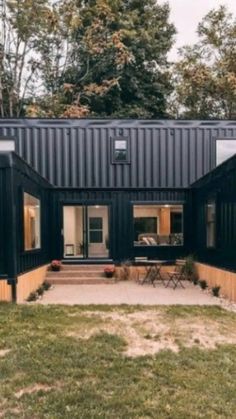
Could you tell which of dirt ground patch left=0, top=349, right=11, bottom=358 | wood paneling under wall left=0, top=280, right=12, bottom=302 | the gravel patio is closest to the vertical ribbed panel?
wood paneling under wall left=0, top=280, right=12, bottom=302

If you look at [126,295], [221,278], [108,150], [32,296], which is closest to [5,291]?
[32,296]

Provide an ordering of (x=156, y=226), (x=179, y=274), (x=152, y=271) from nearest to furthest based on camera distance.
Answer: (x=179, y=274), (x=152, y=271), (x=156, y=226)

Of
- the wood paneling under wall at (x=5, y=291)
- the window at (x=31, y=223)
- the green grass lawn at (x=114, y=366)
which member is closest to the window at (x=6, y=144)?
the window at (x=31, y=223)

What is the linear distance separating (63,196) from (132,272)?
3.20 meters

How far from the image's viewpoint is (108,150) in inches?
552

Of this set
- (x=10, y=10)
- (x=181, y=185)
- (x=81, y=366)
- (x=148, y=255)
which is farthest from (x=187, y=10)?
(x=81, y=366)

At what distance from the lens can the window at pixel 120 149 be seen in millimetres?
14016

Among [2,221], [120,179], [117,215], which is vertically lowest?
[2,221]

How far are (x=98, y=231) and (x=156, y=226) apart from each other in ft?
6.00

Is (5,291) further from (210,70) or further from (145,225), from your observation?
(210,70)

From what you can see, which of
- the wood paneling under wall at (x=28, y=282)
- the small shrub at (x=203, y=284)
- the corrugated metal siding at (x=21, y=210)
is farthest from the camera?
the small shrub at (x=203, y=284)

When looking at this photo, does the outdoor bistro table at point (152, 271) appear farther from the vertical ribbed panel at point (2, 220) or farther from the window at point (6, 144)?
the window at point (6, 144)

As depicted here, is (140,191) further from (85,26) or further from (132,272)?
(85,26)

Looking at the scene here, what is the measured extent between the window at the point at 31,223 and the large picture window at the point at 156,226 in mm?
3419
